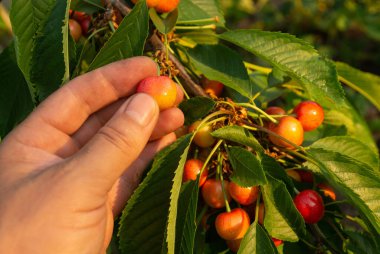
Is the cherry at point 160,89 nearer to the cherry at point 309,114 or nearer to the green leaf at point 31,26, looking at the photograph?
the green leaf at point 31,26

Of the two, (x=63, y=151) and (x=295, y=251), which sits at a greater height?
(x=63, y=151)

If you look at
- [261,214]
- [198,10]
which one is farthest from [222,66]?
[261,214]

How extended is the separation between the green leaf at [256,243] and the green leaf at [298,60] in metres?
0.33

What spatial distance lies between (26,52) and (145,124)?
13.9 inches

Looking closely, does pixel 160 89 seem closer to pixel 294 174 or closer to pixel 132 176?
pixel 132 176

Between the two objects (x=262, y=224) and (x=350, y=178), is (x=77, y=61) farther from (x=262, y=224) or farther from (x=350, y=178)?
(x=350, y=178)

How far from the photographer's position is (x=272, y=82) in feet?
4.21

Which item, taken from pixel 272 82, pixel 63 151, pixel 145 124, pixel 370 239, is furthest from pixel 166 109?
pixel 370 239

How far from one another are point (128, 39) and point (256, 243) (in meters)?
0.53

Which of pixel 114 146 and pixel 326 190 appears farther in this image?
pixel 326 190

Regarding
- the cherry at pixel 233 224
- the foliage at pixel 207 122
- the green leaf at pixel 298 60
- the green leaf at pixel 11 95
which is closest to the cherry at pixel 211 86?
the foliage at pixel 207 122

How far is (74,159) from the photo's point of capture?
86cm

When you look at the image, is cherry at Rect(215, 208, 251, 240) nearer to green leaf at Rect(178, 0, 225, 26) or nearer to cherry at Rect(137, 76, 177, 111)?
cherry at Rect(137, 76, 177, 111)

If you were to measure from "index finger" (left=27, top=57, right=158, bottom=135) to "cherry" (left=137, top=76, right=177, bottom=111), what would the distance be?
3 cm
